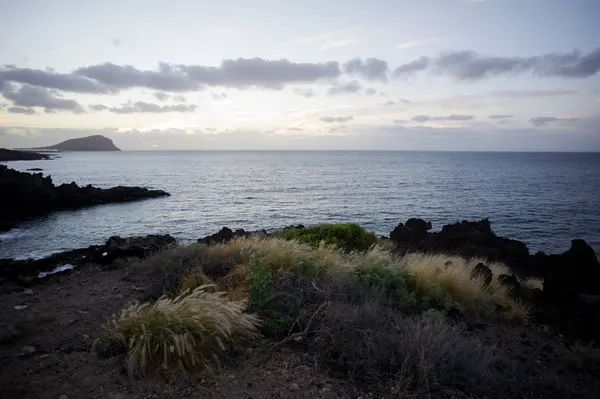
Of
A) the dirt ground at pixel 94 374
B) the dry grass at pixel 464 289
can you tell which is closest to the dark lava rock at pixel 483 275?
the dry grass at pixel 464 289

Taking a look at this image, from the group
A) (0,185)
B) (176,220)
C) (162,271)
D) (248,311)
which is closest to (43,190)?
(0,185)

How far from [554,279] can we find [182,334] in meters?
9.46

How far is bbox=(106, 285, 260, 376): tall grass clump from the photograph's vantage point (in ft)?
14.2

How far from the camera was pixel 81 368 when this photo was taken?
4.38 m

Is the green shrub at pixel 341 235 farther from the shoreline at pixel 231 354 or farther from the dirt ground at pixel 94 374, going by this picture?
the dirt ground at pixel 94 374

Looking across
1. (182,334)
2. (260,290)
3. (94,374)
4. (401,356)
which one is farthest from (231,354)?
(401,356)

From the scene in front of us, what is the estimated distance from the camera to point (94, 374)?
4234 millimetres

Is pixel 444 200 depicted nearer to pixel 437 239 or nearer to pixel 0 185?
pixel 437 239

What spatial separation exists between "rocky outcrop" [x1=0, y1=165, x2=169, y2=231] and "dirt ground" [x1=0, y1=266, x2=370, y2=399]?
80.1ft

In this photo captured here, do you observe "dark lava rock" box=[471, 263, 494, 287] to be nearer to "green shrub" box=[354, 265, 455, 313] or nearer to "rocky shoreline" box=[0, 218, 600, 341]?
"rocky shoreline" box=[0, 218, 600, 341]

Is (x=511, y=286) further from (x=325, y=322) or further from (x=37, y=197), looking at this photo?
(x=37, y=197)

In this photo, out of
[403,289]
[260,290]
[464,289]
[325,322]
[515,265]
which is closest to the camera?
[325,322]

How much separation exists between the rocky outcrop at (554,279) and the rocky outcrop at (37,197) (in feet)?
90.8

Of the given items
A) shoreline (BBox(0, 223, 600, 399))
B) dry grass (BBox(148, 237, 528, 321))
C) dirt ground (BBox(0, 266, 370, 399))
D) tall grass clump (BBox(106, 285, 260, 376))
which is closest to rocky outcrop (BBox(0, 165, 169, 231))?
shoreline (BBox(0, 223, 600, 399))
